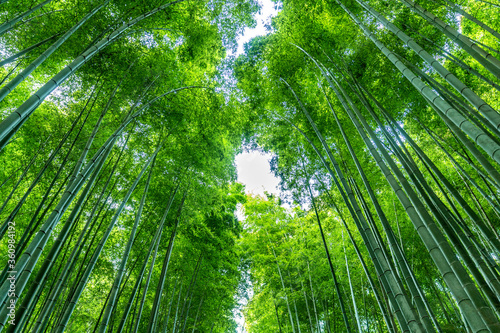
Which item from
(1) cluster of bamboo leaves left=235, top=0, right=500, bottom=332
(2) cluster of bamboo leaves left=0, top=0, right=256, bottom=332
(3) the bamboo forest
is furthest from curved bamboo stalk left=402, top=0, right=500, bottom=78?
(2) cluster of bamboo leaves left=0, top=0, right=256, bottom=332

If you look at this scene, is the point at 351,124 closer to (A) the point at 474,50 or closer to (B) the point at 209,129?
(B) the point at 209,129

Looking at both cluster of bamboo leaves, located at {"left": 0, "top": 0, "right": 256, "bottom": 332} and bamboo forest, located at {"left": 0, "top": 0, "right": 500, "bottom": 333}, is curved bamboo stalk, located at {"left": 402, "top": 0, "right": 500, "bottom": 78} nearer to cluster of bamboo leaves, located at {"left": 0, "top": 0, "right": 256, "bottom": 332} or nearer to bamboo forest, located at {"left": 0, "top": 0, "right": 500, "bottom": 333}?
bamboo forest, located at {"left": 0, "top": 0, "right": 500, "bottom": 333}

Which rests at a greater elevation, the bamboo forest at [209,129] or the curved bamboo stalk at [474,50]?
the bamboo forest at [209,129]

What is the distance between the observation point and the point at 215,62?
5027mm

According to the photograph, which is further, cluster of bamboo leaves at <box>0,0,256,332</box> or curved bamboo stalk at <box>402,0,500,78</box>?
cluster of bamboo leaves at <box>0,0,256,332</box>

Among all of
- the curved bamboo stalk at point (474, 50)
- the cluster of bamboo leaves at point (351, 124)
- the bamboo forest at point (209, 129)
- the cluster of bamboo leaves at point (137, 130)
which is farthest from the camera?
the cluster of bamboo leaves at point (137, 130)

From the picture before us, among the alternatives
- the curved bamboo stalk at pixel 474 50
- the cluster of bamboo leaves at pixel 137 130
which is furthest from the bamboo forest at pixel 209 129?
the curved bamboo stalk at pixel 474 50

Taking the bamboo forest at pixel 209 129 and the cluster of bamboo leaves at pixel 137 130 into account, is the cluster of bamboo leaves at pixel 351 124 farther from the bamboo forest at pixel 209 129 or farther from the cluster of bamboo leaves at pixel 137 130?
the cluster of bamboo leaves at pixel 137 130

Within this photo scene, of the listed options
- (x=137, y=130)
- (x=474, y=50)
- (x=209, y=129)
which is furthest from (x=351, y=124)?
(x=137, y=130)

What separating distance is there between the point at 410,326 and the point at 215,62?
4934mm

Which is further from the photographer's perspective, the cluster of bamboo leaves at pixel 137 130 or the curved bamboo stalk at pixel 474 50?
the cluster of bamboo leaves at pixel 137 130

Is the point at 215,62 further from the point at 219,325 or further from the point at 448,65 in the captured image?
the point at 219,325

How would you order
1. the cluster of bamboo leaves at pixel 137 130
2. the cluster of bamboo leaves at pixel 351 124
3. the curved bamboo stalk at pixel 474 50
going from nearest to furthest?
the curved bamboo stalk at pixel 474 50 < the cluster of bamboo leaves at pixel 351 124 < the cluster of bamboo leaves at pixel 137 130

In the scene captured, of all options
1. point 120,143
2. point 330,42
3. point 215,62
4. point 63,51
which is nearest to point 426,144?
point 330,42
